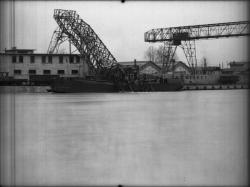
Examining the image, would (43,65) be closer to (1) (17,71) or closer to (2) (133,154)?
(1) (17,71)

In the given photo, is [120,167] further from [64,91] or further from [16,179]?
[64,91]

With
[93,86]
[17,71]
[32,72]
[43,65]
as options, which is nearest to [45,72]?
[43,65]

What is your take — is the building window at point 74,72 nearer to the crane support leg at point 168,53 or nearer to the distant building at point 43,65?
the distant building at point 43,65

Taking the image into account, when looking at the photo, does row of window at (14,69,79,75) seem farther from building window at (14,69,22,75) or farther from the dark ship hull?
the dark ship hull

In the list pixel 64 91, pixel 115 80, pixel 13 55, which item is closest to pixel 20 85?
pixel 13 55

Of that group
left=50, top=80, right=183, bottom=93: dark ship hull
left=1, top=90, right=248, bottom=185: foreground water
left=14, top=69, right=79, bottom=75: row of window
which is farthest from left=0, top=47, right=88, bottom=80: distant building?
left=1, top=90, right=248, bottom=185: foreground water

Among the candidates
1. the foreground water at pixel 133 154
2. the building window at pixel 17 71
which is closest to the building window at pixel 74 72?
the building window at pixel 17 71

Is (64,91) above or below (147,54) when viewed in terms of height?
below
